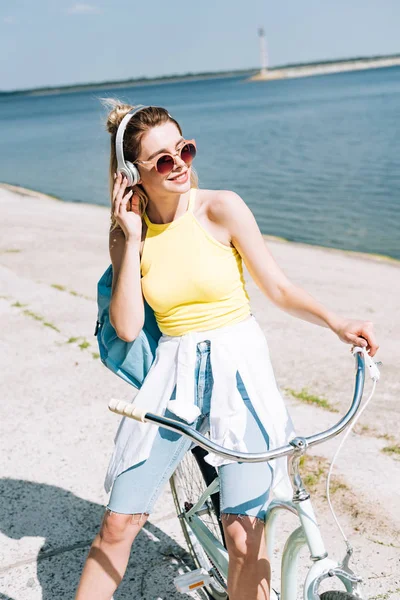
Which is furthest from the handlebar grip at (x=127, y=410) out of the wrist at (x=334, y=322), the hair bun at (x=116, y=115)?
the hair bun at (x=116, y=115)

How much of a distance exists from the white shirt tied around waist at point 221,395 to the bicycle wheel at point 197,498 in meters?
0.46

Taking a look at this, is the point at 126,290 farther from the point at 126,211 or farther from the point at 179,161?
the point at 179,161

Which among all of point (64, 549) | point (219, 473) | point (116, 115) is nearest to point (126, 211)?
point (116, 115)

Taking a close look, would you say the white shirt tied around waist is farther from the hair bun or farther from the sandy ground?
the sandy ground

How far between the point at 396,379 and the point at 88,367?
2.55m

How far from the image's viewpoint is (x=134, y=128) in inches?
106

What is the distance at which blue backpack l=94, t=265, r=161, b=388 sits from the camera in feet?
9.21

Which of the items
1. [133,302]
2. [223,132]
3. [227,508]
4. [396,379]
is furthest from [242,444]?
[223,132]

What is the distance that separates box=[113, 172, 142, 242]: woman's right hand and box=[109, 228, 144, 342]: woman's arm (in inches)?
1.4

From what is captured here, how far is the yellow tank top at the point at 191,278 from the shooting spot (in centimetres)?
263

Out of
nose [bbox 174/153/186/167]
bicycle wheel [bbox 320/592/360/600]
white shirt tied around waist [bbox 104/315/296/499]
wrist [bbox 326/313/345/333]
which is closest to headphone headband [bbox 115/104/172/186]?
nose [bbox 174/153/186/167]

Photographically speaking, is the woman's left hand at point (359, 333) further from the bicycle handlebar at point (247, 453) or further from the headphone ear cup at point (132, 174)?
the headphone ear cup at point (132, 174)

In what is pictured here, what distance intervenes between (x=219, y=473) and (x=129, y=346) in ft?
2.00

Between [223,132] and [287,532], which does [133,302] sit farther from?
[223,132]
